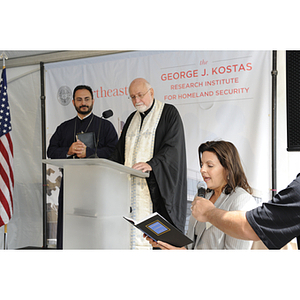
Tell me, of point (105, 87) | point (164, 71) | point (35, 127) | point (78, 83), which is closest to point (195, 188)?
point (164, 71)

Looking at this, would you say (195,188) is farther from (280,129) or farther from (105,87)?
(105,87)

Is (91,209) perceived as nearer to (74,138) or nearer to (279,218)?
(279,218)

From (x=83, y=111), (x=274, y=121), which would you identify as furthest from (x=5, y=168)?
(x=274, y=121)

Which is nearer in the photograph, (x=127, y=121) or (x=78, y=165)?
(x=78, y=165)

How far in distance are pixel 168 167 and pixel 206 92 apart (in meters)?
0.99

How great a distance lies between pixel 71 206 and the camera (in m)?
2.11

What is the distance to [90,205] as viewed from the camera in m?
2.04

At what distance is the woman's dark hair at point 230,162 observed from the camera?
286 centimetres

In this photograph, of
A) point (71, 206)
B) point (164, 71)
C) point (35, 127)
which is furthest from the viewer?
point (35, 127)

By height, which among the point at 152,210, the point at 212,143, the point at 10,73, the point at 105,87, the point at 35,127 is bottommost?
the point at 152,210

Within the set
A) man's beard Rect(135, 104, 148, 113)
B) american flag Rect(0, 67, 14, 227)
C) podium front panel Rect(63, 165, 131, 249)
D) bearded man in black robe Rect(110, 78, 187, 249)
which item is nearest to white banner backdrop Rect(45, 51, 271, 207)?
bearded man in black robe Rect(110, 78, 187, 249)

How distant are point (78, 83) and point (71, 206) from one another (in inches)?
98.5

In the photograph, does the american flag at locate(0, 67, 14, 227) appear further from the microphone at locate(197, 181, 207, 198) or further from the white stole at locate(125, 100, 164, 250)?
the microphone at locate(197, 181, 207, 198)

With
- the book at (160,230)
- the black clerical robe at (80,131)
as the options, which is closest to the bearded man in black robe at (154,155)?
the black clerical robe at (80,131)
